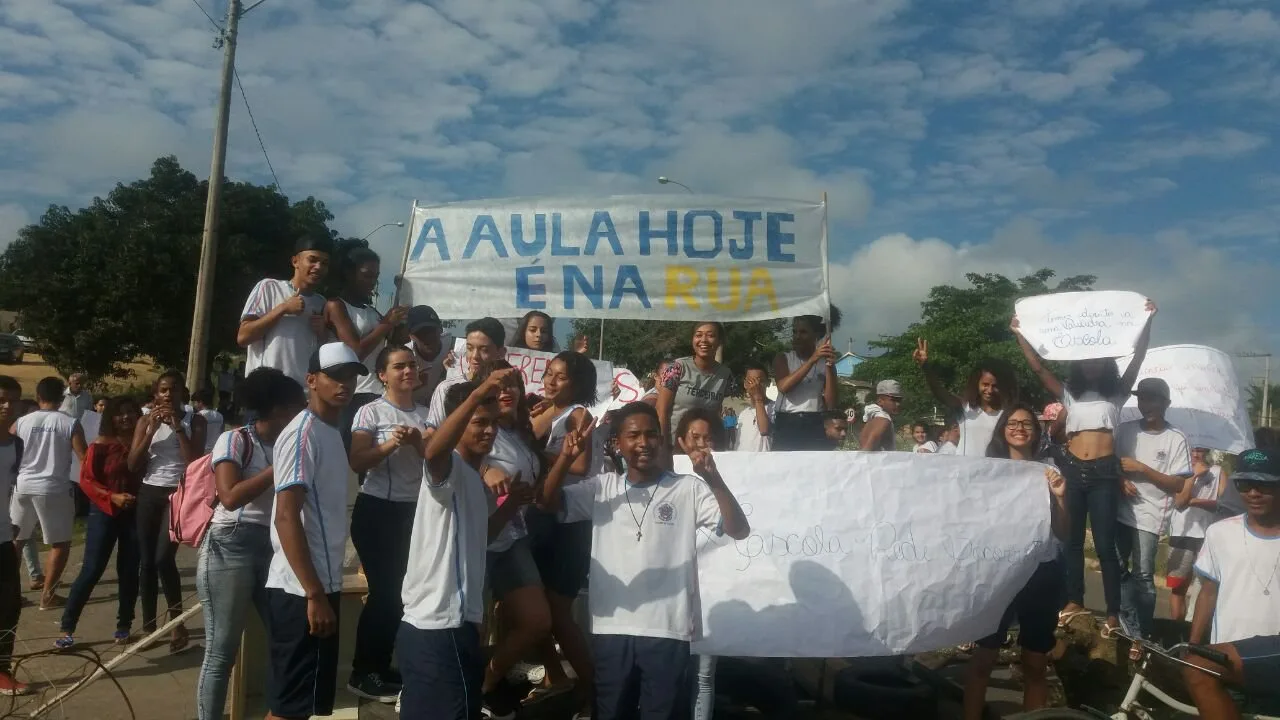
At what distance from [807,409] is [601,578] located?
3.06 meters

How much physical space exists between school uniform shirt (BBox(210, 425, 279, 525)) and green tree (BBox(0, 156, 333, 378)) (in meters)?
23.7

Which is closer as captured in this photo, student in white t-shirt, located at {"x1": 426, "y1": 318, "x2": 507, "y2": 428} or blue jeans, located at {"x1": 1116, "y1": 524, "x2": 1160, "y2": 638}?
student in white t-shirt, located at {"x1": 426, "y1": 318, "x2": 507, "y2": 428}

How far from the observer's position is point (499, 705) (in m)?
4.46

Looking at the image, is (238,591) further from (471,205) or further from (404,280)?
(471,205)

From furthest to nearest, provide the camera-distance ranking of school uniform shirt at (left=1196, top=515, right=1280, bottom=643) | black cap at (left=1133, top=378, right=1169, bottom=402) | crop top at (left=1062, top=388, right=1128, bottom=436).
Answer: black cap at (left=1133, top=378, right=1169, bottom=402), crop top at (left=1062, top=388, right=1128, bottom=436), school uniform shirt at (left=1196, top=515, right=1280, bottom=643)

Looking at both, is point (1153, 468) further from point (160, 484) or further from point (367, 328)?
point (160, 484)

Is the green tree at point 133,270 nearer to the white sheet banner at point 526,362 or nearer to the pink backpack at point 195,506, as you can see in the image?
the white sheet banner at point 526,362

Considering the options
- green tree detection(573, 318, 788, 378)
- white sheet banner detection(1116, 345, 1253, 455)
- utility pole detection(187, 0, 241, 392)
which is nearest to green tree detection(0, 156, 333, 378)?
green tree detection(573, 318, 788, 378)

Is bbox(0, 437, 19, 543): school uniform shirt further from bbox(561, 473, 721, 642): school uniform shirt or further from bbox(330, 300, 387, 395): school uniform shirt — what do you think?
bbox(561, 473, 721, 642): school uniform shirt

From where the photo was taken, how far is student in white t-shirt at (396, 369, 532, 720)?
3.46 m

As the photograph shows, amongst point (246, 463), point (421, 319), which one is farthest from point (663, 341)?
point (246, 463)

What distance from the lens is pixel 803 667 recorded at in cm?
607

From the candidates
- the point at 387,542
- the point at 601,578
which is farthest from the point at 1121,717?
the point at 387,542

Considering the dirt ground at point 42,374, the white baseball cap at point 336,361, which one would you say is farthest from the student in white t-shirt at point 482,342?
the dirt ground at point 42,374
